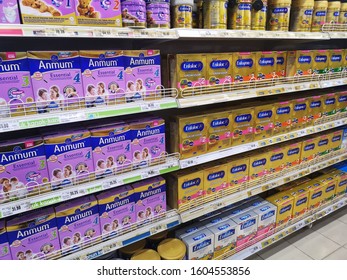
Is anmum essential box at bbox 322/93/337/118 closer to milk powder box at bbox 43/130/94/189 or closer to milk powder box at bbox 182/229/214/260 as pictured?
milk powder box at bbox 182/229/214/260

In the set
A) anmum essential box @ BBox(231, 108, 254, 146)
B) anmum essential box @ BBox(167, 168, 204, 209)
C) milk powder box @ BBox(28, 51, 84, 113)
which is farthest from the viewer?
anmum essential box @ BBox(231, 108, 254, 146)

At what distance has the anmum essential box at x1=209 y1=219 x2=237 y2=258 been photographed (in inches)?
69.0

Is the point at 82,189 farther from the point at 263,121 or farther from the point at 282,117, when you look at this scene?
the point at 282,117

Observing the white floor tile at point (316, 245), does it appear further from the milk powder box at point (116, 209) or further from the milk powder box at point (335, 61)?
the milk powder box at point (116, 209)

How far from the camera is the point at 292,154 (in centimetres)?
204

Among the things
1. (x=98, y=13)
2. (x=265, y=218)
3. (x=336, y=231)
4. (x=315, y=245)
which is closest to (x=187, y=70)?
(x=98, y=13)

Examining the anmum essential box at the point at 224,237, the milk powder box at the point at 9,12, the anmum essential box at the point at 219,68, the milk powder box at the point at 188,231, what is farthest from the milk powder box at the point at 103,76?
the anmum essential box at the point at 224,237

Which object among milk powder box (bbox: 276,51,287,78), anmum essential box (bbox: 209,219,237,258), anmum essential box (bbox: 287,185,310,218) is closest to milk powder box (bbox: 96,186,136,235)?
anmum essential box (bbox: 209,219,237,258)

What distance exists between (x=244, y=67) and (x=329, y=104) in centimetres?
98

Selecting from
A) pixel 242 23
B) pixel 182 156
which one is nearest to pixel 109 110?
pixel 182 156

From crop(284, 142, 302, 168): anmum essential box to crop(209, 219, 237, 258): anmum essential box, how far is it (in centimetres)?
65

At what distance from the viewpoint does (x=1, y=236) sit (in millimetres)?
1136

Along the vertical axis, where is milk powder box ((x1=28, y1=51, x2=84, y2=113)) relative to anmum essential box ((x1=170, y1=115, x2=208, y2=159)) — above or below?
above

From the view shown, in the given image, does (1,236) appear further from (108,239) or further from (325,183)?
(325,183)
